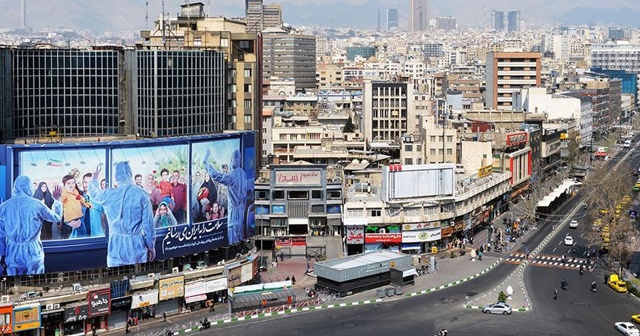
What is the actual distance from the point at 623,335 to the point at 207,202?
87.4ft

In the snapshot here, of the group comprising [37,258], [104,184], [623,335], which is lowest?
[623,335]

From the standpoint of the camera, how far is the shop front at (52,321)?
55594 millimetres

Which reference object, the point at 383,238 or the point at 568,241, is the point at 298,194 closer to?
the point at 383,238

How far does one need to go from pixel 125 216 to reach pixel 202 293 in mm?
7403

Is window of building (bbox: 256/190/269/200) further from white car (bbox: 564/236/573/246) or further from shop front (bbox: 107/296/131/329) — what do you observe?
white car (bbox: 564/236/573/246)

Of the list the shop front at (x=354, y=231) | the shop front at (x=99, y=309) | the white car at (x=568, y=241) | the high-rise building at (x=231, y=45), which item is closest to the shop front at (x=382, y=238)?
the shop front at (x=354, y=231)

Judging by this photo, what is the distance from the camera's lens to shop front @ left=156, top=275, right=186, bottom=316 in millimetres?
60938

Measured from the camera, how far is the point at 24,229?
186 ft

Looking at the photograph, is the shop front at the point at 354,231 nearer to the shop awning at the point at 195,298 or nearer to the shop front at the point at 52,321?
the shop awning at the point at 195,298

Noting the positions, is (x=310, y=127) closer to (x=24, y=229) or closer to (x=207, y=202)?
(x=207, y=202)

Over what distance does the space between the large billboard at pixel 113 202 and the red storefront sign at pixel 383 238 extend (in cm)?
1516

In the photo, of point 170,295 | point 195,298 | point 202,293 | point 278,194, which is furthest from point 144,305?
point 278,194

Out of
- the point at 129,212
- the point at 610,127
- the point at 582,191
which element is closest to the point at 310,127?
the point at 582,191

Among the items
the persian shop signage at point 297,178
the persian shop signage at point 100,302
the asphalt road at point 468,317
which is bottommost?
the asphalt road at point 468,317
